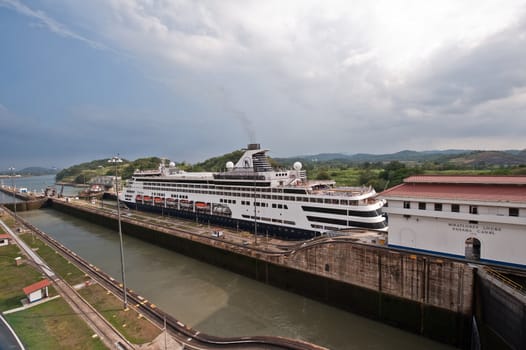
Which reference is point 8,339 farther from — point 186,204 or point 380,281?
point 186,204

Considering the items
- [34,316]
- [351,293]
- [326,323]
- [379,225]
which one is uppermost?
[379,225]

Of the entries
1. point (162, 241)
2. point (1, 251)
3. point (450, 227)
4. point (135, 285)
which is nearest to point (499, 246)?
point (450, 227)

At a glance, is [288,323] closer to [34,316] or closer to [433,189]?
[433,189]

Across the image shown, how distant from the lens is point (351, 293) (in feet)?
60.1

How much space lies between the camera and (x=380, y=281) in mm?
17156

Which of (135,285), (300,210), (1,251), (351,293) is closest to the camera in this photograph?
(351,293)

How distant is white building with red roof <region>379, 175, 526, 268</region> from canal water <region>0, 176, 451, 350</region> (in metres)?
5.75

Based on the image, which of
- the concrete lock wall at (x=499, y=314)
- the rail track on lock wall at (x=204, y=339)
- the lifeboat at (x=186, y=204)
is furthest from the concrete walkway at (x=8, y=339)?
the lifeboat at (x=186, y=204)

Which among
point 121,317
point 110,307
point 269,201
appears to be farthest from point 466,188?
point 110,307

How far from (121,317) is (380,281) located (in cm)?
1598

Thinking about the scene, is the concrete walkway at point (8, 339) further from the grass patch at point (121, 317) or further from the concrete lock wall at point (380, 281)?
the concrete lock wall at point (380, 281)

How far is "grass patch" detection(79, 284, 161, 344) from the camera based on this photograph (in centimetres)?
1302

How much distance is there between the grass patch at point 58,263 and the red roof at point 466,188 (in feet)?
79.1

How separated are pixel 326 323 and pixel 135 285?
16.2 metres
